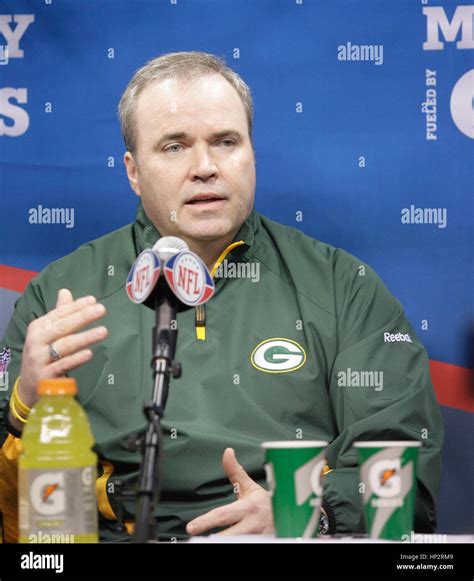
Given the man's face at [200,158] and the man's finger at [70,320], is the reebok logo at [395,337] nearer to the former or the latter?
the man's face at [200,158]

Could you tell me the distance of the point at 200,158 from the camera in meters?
2.14

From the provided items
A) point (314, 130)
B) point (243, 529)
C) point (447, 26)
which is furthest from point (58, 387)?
point (447, 26)

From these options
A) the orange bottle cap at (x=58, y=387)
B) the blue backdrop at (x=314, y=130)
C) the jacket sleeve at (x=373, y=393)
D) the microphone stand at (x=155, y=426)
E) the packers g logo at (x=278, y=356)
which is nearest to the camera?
the microphone stand at (x=155, y=426)

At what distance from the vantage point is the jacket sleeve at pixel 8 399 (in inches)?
77.6

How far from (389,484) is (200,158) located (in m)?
1.03

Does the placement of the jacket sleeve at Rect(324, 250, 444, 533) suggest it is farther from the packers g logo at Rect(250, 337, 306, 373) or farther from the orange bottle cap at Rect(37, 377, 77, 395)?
the orange bottle cap at Rect(37, 377, 77, 395)

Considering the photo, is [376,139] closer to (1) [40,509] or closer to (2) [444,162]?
(2) [444,162]

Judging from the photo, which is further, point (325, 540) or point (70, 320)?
point (70, 320)

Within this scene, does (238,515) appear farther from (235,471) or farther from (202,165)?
(202,165)

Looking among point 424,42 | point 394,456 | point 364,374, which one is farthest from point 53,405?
point 424,42

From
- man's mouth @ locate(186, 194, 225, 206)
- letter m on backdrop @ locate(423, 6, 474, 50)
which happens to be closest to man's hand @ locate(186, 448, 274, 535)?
man's mouth @ locate(186, 194, 225, 206)

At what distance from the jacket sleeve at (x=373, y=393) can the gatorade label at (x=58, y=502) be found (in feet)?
2.03

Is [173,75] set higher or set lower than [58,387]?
higher

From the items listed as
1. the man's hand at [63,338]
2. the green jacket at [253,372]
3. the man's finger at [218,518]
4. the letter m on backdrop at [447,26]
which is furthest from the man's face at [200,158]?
the man's finger at [218,518]
